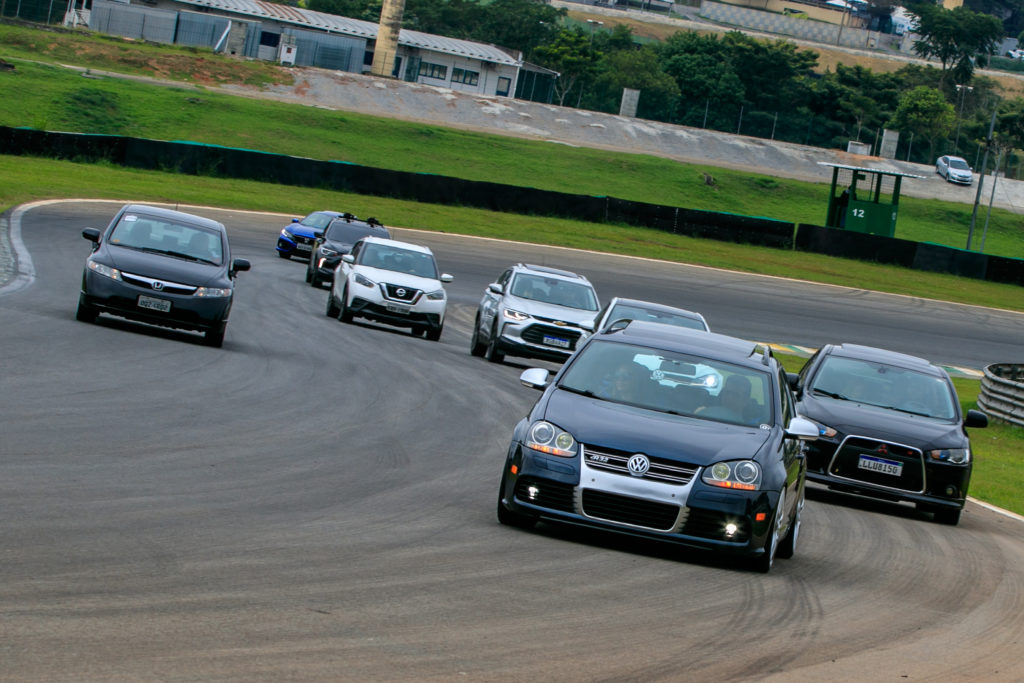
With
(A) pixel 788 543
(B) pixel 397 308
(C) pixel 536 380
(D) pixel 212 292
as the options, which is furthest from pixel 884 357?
(B) pixel 397 308

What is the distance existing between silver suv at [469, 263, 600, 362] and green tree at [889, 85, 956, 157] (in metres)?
92.8

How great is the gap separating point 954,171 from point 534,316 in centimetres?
6850

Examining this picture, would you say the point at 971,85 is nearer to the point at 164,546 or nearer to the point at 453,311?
the point at 453,311

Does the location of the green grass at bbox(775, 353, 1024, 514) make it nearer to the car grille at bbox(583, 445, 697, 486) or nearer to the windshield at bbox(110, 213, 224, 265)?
the car grille at bbox(583, 445, 697, 486)

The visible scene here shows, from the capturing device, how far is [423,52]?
363 ft

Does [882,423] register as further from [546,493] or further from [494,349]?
[494,349]

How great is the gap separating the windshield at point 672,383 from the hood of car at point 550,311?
14.1 m

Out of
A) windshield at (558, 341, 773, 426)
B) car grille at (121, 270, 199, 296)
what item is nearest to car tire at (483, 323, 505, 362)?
car grille at (121, 270, 199, 296)

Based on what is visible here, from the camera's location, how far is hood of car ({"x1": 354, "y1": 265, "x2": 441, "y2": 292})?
2636 cm

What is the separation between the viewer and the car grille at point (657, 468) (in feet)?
29.6

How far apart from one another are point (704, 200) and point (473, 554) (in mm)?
64216

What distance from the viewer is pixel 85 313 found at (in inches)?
734

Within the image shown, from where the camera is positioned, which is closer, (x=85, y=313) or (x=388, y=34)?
(x=85, y=313)

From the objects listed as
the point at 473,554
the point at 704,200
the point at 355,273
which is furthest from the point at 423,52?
the point at 473,554
